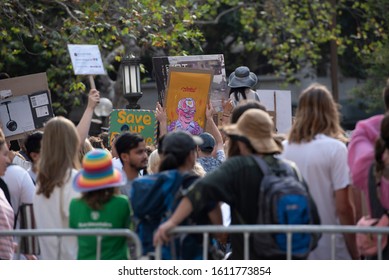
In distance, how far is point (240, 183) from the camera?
606 cm

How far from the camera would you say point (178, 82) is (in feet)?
32.7

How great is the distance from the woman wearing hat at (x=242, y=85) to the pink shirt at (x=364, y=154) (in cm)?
334

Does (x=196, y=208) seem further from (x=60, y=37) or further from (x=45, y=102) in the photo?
(x=60, y=37)

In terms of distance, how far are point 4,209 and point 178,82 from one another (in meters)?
3.29

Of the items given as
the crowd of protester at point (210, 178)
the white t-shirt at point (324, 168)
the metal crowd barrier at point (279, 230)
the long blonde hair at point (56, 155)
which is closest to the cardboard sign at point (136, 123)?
the crowd of protester at point (210, 178)

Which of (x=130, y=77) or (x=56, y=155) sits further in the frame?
(x=130, y=77)

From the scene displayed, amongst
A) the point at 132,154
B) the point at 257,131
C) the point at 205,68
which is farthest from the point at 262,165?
the point at 205,68

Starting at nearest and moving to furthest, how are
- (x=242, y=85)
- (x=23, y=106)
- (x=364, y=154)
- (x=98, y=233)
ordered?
1. (x=98, y=233)
2. (x=364, y=154)
3. (x=242, y=85)
4. (x=23, y=106)

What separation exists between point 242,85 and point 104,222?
3999mm

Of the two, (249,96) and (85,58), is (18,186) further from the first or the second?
(249,96)

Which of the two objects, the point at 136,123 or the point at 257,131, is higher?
the point at 257,131

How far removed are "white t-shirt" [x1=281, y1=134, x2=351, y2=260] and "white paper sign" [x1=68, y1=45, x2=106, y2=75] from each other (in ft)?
8.92

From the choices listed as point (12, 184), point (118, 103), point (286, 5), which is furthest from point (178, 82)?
point (286, 5)

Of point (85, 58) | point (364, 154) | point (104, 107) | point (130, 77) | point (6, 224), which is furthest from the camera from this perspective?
point (104, 107)
